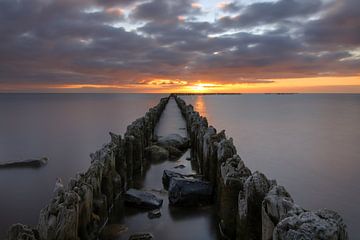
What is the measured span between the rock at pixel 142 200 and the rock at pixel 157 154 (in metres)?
5.00

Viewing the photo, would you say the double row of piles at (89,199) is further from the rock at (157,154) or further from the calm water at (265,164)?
the calm water at (265,164)

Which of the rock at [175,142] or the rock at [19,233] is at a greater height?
the rock at [19,233]

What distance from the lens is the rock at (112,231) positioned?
6.63 m

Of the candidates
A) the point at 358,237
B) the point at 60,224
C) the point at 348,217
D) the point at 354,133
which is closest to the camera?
the point at 60,224

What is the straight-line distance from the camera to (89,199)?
6.22 metres

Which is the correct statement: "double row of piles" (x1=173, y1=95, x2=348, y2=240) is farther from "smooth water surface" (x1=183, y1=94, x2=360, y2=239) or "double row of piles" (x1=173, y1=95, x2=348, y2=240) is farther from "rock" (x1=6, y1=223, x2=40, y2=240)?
"smooth water surface" (x1=183, y1=94, x2=360, y2=239)

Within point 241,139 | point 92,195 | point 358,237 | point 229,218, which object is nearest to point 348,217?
point 358,237

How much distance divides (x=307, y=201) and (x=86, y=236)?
713cm

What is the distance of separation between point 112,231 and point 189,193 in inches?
81.8

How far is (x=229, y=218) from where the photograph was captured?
636cm

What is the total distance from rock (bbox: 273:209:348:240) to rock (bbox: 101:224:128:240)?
415 centimetres

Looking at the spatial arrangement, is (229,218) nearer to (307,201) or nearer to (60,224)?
(60,224)

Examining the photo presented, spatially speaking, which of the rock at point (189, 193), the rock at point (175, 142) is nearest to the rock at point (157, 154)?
the rock at point (175, 142)

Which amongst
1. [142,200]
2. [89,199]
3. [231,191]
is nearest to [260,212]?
[231,191]
